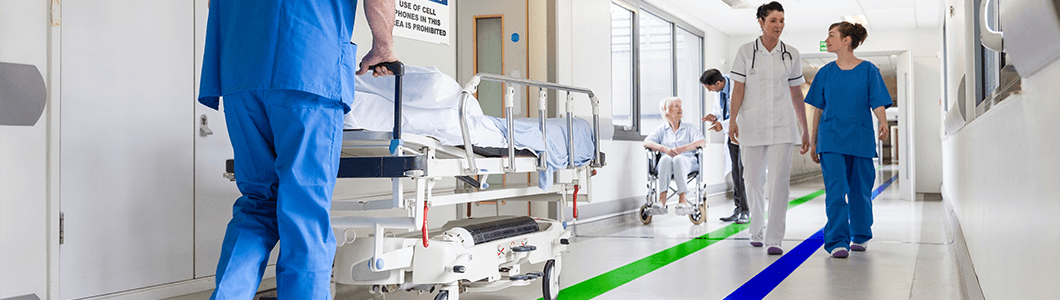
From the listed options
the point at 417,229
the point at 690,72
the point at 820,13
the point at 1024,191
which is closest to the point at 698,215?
the point at 690,72

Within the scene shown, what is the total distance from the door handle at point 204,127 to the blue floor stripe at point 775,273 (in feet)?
7.16

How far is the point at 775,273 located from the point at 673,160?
3.10 meters

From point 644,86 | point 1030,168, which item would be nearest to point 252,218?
point 1030,168

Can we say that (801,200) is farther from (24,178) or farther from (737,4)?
(24,178)

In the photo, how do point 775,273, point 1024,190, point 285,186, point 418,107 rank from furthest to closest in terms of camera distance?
point 775,273, point 418,107, point 285,186, point 1024,190

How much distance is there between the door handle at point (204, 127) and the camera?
125 inches

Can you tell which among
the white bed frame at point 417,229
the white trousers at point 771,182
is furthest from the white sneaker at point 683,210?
the white bed frame at point 417,229

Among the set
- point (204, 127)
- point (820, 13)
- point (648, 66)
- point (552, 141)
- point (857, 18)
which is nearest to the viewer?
point (204, 127)

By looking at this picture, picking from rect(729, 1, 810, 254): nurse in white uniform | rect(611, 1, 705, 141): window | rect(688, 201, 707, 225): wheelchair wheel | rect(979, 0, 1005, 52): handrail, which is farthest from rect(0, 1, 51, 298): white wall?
rect(688, 201, 707, 225): wheelchair wheel

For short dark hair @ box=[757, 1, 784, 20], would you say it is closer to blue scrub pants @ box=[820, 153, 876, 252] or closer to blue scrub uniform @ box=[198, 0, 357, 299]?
blue scrub pants @ box=[820, 153, 876, 252]

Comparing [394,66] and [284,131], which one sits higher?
[394,66]

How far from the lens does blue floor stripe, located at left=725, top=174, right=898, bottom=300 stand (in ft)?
11.1

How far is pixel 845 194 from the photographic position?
4660 millimetres

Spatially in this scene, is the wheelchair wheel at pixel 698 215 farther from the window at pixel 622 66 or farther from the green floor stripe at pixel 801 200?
the green floor stripe at pixel 801 200
